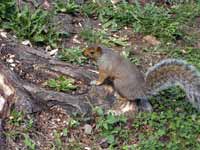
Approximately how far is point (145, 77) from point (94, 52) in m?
0.48

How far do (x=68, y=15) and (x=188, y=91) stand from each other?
1849 millimetres

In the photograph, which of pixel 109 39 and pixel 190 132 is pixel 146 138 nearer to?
pixel 190 132

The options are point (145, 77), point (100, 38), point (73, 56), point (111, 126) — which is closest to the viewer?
point (111, 126)

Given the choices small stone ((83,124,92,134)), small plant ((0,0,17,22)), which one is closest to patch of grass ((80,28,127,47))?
small plant ((0,0,17,22))

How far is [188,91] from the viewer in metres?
4.84

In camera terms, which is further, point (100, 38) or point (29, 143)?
point (100, 38)

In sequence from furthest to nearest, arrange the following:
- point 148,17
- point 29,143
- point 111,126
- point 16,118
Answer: point 148,17
point 111,126
point 16,118
point 29,143

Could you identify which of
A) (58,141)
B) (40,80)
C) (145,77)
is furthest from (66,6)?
(58,141)

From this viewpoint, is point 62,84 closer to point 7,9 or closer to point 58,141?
point 58,141

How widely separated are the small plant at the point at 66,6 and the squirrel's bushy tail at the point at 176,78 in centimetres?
161

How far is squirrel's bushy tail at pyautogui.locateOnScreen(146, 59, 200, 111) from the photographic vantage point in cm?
481

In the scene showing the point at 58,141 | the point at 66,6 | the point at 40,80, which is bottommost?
the point at 58,141

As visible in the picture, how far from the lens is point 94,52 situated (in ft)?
16.9

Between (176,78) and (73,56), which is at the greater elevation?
(176,78)
